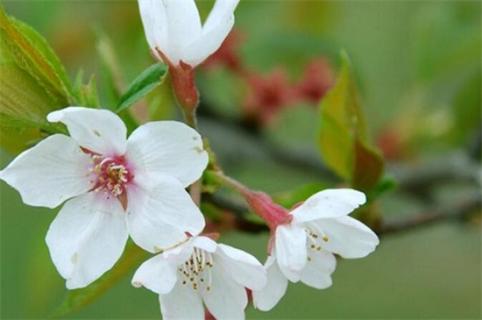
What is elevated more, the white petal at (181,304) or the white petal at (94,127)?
the white petal at (94,127)

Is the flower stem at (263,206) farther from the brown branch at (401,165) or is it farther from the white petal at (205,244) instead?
the brown branch at (401,165)

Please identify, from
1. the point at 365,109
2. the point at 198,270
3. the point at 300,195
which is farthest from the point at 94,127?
the point at 365,109

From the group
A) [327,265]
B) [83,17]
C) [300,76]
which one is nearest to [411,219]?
[327,265]

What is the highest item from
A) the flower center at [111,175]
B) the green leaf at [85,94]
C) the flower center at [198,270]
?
the green leaf at [85,94]

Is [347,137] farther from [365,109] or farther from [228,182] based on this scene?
[365,109]

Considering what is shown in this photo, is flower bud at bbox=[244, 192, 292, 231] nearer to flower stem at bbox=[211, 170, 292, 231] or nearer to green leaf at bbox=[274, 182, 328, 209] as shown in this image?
flower stem at bbox=[211, 170, 292, 231]

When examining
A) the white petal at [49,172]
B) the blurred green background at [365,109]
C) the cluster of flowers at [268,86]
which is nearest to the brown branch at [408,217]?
the blurred green background at [365,109]

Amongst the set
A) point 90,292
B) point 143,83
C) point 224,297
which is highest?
point 143,83

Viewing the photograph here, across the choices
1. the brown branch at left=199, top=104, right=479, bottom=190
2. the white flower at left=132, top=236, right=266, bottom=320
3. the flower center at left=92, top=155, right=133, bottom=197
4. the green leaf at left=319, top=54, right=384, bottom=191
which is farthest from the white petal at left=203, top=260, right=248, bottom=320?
the brown branch at left=199, top=104, right=479, bottom=190
